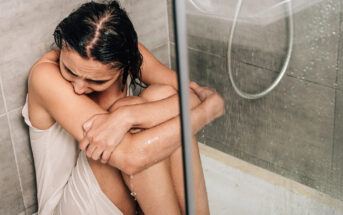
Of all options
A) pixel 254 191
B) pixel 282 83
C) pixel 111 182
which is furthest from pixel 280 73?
pixel 111 182

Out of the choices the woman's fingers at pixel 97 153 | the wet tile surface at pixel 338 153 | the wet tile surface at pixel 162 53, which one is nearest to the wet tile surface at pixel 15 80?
the woman's fingers at pixel 97 153

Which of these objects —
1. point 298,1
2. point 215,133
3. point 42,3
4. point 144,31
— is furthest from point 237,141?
point 144,31

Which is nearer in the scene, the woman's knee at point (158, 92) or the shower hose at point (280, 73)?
the shower hose at point (280, 73)

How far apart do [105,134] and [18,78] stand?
0.38 metres

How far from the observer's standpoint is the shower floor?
3.24 ft

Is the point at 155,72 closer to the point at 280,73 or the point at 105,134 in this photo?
the point at 105,134

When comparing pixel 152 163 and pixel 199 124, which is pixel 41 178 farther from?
pixel 199 124

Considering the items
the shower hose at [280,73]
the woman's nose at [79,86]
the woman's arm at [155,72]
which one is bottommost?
the woman's arm at [155,72]

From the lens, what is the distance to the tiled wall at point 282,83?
90 centimetres

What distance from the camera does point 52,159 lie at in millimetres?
1416

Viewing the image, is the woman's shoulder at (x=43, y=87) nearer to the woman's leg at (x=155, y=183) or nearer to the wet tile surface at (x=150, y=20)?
the woman's leg at (x=155, y=183)

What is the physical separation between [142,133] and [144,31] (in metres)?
0.64

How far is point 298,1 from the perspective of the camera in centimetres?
89

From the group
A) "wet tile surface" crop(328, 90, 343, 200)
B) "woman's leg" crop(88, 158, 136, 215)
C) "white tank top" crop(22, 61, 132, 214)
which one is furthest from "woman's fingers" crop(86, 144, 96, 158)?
"wet tile surface" crop(328, 90, 343, 200)
